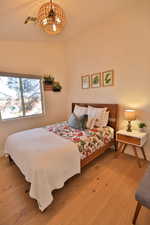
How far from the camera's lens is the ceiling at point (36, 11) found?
6.35 ft

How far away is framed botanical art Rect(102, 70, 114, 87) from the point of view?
2.80 m

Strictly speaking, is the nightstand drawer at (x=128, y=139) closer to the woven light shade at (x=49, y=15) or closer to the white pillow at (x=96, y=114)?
the white pillow at (x=96, y=114)

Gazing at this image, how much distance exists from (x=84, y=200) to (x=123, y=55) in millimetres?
2851

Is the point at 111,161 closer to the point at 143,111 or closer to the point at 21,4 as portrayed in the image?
the point at 143,111

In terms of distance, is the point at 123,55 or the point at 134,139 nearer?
the point at 134,139

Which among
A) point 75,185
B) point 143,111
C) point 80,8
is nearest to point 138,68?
point 143,111

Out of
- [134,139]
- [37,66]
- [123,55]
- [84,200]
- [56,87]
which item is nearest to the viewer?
[84,200]

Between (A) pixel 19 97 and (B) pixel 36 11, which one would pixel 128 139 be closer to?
(A) pixel 19 97

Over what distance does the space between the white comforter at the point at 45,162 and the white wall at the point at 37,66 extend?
115 centimetres

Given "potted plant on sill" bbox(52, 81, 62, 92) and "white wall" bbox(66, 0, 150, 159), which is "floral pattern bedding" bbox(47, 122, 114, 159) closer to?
"white wall" bbox(66, 0, 150, 159)

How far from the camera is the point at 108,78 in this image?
2863 millimetres

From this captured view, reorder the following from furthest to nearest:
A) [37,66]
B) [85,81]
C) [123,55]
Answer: [85,81] < [37,66] < [123,55]

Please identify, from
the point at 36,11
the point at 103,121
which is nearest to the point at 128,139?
the point at 103,121

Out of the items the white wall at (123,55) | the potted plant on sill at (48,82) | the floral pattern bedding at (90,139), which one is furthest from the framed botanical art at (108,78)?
the potted plant on sill at (48,82)
